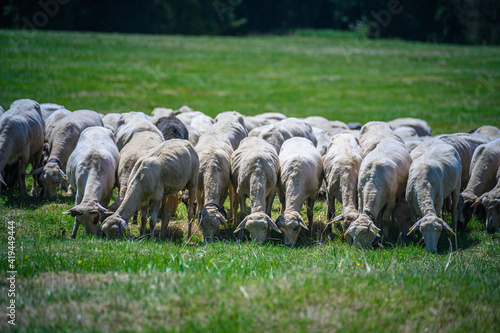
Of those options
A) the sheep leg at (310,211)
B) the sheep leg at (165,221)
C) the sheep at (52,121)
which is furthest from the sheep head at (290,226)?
the sheep at (52,121)

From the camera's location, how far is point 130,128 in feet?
40.2

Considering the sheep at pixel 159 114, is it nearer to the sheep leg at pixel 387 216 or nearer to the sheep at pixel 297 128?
the sheep at pixel 297 128

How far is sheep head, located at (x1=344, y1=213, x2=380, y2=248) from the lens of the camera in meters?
9.02

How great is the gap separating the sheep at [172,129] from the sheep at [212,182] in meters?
1.31

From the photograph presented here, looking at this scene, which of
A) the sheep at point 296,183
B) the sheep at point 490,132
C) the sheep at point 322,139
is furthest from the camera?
the sheep at point 490,132

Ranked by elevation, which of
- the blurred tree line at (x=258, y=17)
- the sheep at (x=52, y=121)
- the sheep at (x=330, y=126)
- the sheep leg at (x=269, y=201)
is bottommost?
the sheep leg at (x=269, y=201)

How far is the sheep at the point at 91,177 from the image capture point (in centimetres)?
888

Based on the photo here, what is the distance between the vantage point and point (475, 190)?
37.6 ft

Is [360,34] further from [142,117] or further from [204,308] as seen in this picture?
[204,308]

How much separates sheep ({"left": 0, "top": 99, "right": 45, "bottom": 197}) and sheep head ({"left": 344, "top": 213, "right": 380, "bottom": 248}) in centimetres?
711

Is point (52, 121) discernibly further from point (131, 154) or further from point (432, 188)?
point (432, 188)

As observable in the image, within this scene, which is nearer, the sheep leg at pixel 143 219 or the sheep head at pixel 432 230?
the sheep head at pixel 432 230

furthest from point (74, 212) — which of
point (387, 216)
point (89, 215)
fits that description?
point (387, 216)

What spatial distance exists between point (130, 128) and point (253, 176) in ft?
12.5
